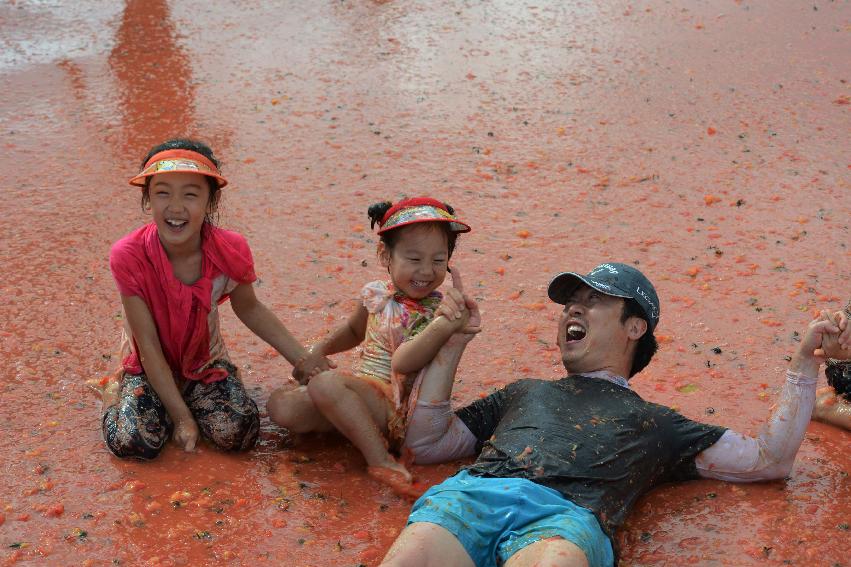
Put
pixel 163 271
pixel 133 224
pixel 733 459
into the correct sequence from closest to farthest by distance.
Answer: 1. pixel 733 459
2. pixel 163 271
3. pixel 133 224

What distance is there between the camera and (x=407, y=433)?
4.14 meters

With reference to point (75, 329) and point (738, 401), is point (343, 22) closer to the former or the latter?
point (75, 329)

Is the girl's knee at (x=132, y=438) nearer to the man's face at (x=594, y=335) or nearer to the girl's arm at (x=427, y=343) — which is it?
the girl's arm at (x=427, y=343)

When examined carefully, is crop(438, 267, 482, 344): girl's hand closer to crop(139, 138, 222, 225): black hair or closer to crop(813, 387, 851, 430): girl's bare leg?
crop(139, 138, 222, 225): black hair

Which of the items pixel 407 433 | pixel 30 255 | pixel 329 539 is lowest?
pixel 329 539

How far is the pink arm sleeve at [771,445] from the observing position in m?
3.82

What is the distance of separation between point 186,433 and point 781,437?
230 cm

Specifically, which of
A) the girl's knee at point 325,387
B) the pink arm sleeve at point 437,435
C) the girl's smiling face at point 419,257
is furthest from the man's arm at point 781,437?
the girl's knee at point 325,387

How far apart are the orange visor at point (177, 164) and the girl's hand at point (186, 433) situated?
99cm

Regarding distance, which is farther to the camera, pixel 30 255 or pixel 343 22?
pixel 343 22

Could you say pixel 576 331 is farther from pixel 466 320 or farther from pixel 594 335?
pixel 466 320

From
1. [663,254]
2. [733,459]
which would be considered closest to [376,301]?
[733,459]

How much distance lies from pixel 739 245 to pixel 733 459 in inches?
90.6

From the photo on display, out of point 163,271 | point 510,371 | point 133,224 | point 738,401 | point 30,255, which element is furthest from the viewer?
point 133,224
